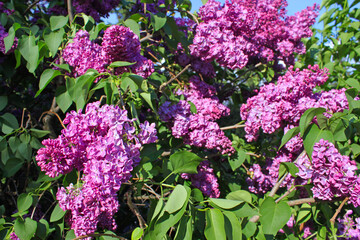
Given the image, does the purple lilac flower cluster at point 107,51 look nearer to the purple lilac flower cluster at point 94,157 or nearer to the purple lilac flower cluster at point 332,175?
the purple lilac flower cluster at point 94,157

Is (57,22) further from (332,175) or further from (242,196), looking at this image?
(332,175)

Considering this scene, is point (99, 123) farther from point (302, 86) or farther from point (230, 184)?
point (230, 184)

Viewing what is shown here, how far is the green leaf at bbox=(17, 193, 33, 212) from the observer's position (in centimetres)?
153

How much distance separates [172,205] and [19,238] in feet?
2.76

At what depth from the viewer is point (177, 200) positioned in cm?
107

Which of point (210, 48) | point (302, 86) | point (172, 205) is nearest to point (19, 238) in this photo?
point (172, 205)

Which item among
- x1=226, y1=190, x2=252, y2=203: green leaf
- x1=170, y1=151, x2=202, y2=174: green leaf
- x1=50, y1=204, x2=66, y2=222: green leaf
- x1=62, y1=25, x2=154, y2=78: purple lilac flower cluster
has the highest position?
x1=62, y1=25, x2=154, y2=78: purple lilac flower cluster

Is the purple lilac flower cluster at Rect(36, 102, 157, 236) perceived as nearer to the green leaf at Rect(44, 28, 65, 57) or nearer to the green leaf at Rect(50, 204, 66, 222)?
the green leaf at Rect(50, 204, 66, 222)

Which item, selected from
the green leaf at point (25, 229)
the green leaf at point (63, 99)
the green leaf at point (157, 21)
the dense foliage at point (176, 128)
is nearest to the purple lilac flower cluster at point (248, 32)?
the dense foliage at point (176, 128)

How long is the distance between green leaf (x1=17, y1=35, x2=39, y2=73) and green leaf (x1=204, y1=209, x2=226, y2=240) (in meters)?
1.19

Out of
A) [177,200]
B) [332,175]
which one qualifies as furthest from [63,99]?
[332,175]

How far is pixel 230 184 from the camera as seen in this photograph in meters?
2.26

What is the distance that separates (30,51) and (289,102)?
4.75 ft

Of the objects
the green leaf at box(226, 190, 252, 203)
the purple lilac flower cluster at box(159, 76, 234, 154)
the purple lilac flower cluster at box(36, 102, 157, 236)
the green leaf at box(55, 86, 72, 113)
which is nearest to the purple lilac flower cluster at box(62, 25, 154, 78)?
the green leaf at box(55, 86, 72, 113)
